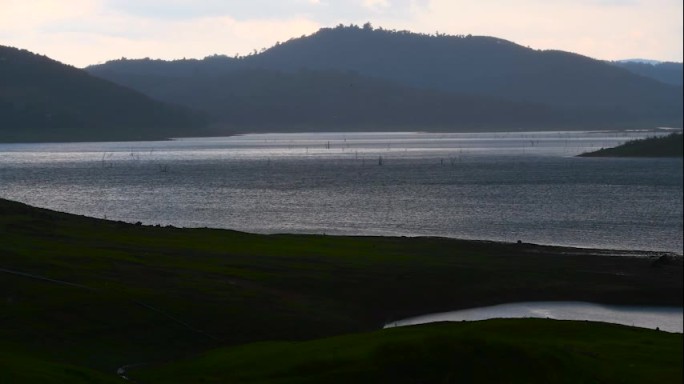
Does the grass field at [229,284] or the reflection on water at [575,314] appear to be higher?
the grass field at [229,284]

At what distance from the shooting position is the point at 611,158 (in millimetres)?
197750

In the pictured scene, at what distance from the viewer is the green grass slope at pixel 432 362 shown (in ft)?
82.5

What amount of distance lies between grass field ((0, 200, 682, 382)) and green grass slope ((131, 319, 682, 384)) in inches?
50.3

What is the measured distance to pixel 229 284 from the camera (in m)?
42.9

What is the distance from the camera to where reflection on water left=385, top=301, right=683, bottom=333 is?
4375 cm

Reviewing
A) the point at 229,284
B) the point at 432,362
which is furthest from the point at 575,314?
the point at 432,362

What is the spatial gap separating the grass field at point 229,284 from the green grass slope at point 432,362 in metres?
1.28

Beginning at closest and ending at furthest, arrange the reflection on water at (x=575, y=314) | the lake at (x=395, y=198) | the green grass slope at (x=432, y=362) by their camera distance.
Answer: the green grass slope at (x=432, y=362) → the reflection on water at (x=575, y=314) → the lake at (x=395, y=198)

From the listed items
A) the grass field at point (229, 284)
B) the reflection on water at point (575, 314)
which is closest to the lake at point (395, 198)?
the grass field at point (229, 284)

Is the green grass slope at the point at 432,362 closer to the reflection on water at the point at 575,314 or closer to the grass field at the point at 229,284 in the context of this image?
the grass field at the point at 229,284

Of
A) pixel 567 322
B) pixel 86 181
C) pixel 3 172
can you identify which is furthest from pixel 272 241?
pixel 3 172

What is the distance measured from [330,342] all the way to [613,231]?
51.3 meters

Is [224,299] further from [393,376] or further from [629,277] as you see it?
[629,277]

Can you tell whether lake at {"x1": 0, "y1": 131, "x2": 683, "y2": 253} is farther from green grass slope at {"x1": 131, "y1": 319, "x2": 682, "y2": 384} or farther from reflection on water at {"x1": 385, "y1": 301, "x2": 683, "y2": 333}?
green grass slope at {"x1": 131, "y1": 319, "x2": 682, "y2": 384}
